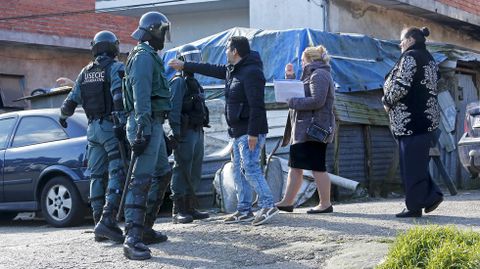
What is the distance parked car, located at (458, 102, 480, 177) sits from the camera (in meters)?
9.71

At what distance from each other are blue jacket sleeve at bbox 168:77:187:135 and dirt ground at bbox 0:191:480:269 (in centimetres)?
99

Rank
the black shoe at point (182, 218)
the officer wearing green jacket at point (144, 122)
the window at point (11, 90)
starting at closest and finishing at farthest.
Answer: the officer wearing green jacket at point (144, 122) < the black shoe at point (182, 218) < the window at point (11, 90)

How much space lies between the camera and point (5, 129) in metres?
10.9

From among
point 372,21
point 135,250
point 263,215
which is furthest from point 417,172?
point 372,21

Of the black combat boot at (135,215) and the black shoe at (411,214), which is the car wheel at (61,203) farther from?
the black shoe at (411,214)

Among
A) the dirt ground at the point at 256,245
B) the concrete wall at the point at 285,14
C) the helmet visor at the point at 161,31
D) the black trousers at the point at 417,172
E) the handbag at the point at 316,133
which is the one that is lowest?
the dirt ground at the point at 256,245

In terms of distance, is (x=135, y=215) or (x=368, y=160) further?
(x=368, y=160)

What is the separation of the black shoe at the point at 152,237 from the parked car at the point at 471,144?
447 cm

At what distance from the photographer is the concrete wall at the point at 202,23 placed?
17.4 meters

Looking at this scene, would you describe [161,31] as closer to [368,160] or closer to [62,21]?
[368,160]

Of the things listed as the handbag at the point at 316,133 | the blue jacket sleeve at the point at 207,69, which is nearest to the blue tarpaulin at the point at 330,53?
the handbag at the point at 316,133

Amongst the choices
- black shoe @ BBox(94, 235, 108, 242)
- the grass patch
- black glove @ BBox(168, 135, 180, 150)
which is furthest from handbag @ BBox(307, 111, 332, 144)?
the grass patch

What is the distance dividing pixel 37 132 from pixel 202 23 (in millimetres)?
7875

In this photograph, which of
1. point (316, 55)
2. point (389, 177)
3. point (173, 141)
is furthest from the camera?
point (389, 177)
